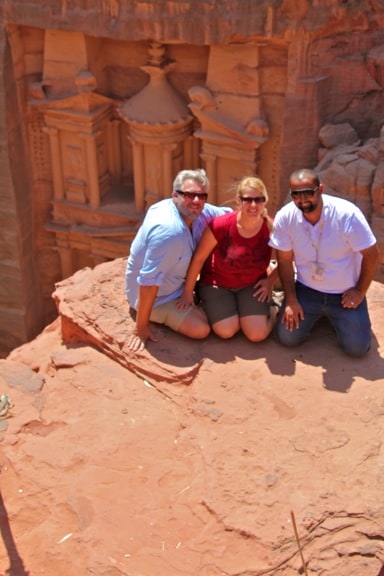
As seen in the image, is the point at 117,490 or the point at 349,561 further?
the point at 117,490

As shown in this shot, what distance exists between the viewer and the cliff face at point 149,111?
1058 centimetres

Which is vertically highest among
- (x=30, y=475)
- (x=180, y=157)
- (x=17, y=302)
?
(x=30, y=475)

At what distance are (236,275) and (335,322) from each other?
29.3 inches

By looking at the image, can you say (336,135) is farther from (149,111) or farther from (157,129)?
(149,111)

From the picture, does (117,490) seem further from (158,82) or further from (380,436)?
(158,82)

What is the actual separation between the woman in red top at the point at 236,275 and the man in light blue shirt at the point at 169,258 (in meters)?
0.08

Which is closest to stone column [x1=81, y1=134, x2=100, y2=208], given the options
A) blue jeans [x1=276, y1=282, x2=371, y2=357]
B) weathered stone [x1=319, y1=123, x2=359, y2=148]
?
weathered stone [x1=319, y1=123, x2=359, y2=148]

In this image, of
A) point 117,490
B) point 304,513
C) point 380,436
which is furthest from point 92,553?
point 380,436

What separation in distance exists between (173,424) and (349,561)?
4.55 feet

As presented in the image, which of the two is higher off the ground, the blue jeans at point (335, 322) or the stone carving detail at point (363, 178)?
the blue jeans at point (335, 322)

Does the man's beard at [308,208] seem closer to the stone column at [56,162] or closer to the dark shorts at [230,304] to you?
the dark shorts at [230,304]

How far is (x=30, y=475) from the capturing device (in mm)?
4328

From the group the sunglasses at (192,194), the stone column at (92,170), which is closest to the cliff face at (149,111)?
the stone column at (92,170)

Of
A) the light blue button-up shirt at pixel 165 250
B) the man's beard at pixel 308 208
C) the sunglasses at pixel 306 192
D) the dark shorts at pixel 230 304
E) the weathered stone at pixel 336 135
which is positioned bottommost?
the weathered stone at pixel 336 135
